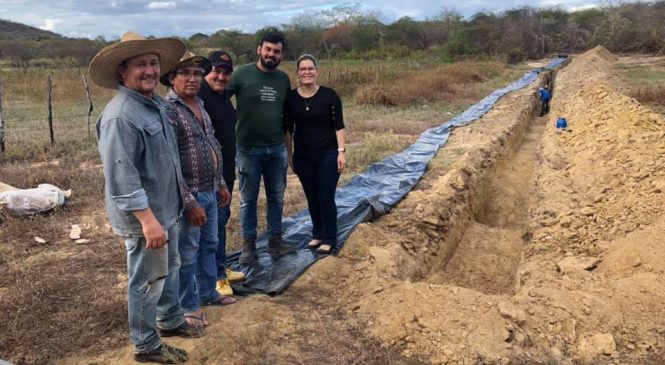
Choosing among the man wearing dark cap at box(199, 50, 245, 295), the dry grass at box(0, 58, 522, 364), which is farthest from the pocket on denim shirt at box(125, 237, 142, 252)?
the man wearing dark cap at box(199, 50, 245, 295)

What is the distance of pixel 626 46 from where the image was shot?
3403cm

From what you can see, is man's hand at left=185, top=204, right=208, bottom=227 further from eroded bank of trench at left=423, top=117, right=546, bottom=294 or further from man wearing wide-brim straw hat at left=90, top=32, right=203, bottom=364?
eroded bank of trench at left=423, top=117, right=546, bottom=294

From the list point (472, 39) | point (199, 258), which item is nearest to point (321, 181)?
point (199, 258)

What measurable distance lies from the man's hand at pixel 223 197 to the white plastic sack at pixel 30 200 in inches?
119

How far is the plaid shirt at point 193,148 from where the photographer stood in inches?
109

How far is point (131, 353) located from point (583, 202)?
5079 mm

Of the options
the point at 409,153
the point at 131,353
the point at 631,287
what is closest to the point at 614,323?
the point at 631,287

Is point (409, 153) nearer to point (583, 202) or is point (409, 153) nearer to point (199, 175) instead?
point (583, 202)

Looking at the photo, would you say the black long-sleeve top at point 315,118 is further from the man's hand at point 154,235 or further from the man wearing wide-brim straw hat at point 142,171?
the man's hand at point 154,235

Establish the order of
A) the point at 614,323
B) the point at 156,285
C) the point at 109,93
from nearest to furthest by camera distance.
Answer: the point at 156,285 < the point at 614,323 < the point at 109,93

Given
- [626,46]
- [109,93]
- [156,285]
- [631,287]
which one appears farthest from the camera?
[626,46]

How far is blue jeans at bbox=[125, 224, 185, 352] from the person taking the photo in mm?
2465

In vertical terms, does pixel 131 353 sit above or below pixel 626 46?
below

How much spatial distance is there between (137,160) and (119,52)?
48 centimetres
